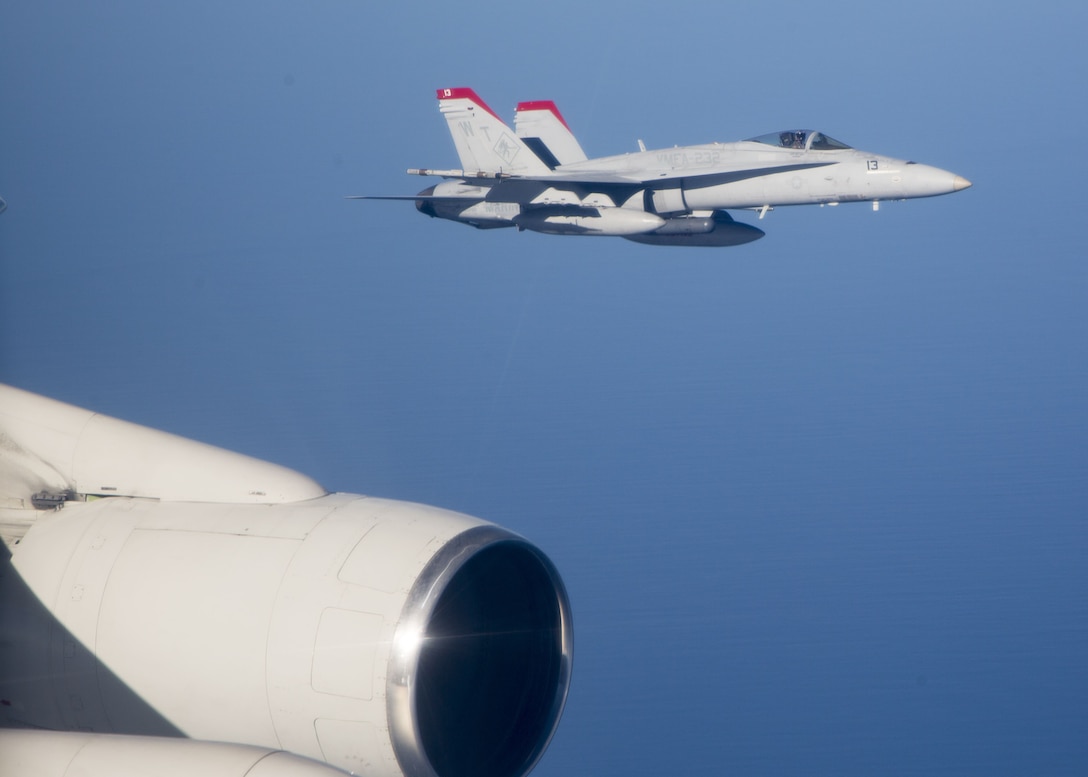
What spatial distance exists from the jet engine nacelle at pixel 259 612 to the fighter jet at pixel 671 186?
21.3 feet

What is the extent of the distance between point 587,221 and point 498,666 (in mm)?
6788

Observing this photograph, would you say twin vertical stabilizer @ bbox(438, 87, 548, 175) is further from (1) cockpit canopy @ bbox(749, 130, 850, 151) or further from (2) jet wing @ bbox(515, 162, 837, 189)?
(1) cockpit canopy @ bbox(749, 130, 850, 151)

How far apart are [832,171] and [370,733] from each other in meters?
7.61

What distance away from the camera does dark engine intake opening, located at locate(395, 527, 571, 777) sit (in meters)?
2.14

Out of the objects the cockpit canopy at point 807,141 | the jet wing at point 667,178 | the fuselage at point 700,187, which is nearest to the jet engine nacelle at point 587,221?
the fuselage at point 700,187

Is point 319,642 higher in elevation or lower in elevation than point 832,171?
lower

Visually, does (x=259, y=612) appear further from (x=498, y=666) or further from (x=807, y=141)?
(x=807, y=141)

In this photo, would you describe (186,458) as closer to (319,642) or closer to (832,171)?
(319,642)

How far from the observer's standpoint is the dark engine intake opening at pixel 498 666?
2141 millimetres

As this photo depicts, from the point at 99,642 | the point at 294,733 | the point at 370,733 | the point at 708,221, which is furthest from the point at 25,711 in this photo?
the point at 708,221

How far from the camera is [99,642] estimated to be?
209 cm

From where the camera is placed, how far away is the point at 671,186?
30.1 feet

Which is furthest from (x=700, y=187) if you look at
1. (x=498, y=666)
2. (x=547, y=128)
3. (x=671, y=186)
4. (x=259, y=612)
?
(x=259, y=612)

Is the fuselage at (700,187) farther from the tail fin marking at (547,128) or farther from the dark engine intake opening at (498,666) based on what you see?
the dark engine intake opening at (498,666)
